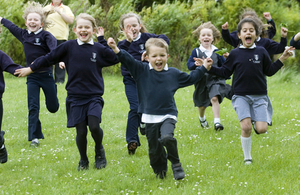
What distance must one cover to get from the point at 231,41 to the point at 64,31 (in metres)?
6.30

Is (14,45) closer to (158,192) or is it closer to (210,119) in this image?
(210,119)

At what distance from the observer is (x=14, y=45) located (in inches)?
658

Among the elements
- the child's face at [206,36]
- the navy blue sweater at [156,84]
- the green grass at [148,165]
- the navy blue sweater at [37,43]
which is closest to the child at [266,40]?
the child's face at [206,36]

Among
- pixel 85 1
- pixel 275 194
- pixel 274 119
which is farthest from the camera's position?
pixel 85 1

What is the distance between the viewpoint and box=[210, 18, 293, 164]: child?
596 centimetres

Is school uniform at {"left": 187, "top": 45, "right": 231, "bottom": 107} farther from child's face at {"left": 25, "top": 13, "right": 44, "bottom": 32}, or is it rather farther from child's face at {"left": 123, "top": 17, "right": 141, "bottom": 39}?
child's face at {"left": 25, "top": 13, "right": 44, "bottom": 32}

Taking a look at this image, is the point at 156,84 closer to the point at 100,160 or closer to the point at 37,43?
the point at 100,160

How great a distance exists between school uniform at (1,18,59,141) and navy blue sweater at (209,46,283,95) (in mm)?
3258

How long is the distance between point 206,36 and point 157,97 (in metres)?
3.47

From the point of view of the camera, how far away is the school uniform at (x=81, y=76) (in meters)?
5.84

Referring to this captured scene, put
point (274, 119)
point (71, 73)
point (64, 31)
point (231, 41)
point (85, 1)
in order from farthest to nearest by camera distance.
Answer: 1. point (85, 1)
2. point (64, 31)
3. point (274, 119)
4. point (231, 41)
5. point (71, 73)

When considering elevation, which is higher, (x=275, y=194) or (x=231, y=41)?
(x=231, y=41)

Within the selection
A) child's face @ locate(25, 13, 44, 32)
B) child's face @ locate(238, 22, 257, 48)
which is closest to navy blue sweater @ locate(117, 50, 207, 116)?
child's face @ locate(238, 22, 257, 48)

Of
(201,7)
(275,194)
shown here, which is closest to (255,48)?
(275,194)
